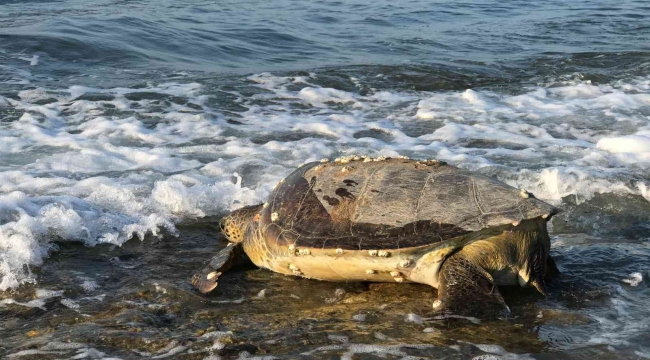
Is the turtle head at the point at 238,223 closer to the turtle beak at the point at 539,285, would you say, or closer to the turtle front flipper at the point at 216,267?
the turtle front flipper at the point at 216,267

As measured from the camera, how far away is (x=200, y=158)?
6.65 meters

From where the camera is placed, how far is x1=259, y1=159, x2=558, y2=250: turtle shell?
3721mm

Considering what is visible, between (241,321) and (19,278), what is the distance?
1381 mm

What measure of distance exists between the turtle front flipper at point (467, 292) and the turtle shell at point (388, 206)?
18 centimetres

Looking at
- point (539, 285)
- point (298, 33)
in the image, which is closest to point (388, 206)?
point (539, 285)

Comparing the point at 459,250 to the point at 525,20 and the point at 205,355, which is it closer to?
the point at 205,355

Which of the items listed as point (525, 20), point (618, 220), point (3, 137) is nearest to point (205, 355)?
point (618, 220)

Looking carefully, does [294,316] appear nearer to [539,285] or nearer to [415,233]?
[415,233]

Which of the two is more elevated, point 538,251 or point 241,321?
point 538,251

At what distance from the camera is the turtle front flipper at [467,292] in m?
3.54

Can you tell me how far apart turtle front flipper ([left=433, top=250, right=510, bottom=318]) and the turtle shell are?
18 centimetres

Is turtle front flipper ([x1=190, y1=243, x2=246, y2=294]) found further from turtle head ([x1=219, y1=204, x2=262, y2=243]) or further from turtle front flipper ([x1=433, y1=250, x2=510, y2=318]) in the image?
turtle front flipper ([x1=433, y1=250, x2=510, y2=318])

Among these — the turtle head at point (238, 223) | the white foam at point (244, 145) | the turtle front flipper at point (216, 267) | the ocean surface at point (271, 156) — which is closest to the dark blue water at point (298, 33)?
the ocean surface at point (271, 156)

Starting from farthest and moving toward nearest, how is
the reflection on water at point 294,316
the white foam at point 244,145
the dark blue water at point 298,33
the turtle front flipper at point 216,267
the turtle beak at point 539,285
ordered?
1. the dark blue water at point 298,33
2. the white foam at point 244,145
3. the turtle front flipper at point 216,267
4. the turtle beak at point 539,285
5. the reflection on water at point 294,316
